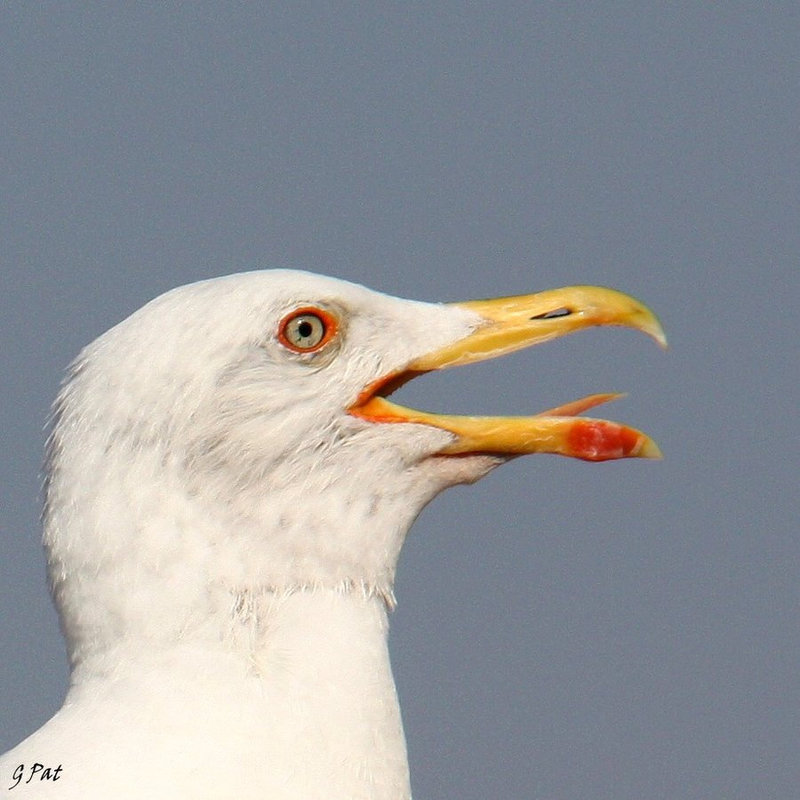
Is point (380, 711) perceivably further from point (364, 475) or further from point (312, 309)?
point (312, 309)

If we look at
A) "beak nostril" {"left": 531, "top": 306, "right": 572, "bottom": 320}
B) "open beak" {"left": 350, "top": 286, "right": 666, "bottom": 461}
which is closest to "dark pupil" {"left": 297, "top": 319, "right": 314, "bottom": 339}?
"open beak" {"left": 350, "top": 286, "right": 666, "bottom": 461}

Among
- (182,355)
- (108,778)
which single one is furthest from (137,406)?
(108,778)

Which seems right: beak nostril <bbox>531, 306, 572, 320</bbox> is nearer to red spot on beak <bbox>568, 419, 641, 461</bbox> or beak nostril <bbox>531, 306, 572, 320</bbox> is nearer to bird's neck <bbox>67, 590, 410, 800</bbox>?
red spot on beak <bbox>568, 419, 641, 461</bbox>

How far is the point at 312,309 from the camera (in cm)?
726

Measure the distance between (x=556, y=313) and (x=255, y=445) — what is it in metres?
1.32

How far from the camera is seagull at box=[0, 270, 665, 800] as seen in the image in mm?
6523

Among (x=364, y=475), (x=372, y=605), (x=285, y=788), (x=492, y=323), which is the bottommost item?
(x=285, y=788)

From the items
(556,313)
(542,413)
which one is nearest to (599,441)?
(542,413)

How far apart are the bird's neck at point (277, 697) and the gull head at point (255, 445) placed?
0.30 feet

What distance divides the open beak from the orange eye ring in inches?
9.7

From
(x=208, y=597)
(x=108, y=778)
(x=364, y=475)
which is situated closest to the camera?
(x=108, y=778)

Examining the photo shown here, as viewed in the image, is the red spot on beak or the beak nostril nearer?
the red spot on beak

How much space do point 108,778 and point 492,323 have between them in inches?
90.5

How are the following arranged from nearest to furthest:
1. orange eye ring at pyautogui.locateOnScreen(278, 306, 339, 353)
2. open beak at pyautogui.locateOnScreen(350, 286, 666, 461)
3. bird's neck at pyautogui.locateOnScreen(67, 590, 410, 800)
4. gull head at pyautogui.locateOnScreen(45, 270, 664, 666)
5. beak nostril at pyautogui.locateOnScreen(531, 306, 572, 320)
Answer: 1. bird's neck at pyautogui.locateOnScreen(67, 590, 410, 800)
2. gull head at pyautogui.locateOnScreen(45, 270, 664, 666)
3. orange eye ring at pyautogui.locateOnScreen(278, 306, 339, 353)
4. open beak at pyautogui.locateOnScreen(350, 286, 666, 461)
5. beak nostril at pyautogui.locateOnScreen(531, 306, 572, 320)
